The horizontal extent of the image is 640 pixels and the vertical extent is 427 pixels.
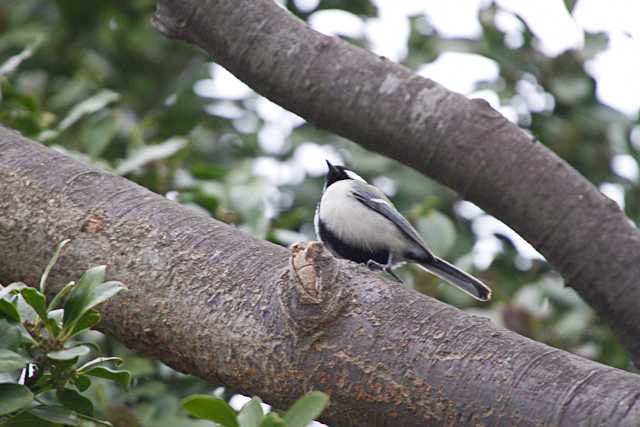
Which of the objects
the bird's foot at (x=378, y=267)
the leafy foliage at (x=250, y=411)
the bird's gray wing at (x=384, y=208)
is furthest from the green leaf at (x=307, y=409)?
the bird's gray wing at (x=384, y=208)

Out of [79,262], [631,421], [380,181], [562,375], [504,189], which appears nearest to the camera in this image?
[631,421]

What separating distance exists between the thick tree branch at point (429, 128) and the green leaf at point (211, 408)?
110cm

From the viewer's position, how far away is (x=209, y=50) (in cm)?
251

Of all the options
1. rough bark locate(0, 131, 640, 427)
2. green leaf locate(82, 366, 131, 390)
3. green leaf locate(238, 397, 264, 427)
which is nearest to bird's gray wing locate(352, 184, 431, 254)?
rough bark locate(0, 131, 640, 427)

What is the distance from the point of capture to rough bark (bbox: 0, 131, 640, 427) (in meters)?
1.73

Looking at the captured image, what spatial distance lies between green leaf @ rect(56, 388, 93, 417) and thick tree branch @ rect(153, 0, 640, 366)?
0.95m

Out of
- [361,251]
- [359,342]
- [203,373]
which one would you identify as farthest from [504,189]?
[361,251]

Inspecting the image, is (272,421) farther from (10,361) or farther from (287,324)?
(10,361)

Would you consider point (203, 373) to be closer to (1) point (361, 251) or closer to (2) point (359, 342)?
(2) point (359, 342)

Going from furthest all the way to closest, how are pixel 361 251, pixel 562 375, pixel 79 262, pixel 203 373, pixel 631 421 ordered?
pixel 361 251, pixel 79 262, pixel 203 373, pixel 562 375, pixel 631 421

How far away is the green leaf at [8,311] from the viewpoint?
177 cm

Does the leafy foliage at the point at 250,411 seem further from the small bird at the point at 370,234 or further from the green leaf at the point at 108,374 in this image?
the small bird at the point at 370,234

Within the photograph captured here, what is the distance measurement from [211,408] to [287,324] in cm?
36

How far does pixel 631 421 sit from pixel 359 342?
1.64ft
